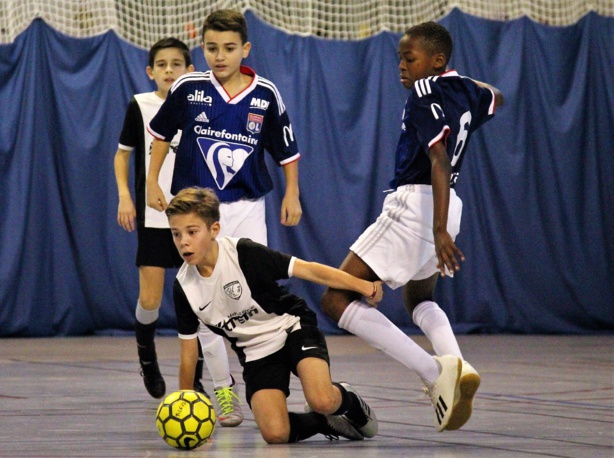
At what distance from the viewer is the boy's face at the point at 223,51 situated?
469 centimetres

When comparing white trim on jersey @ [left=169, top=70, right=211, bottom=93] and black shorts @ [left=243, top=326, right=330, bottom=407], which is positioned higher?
white trim on jersey @ [left=169, top=70, right=211, bottom=93]

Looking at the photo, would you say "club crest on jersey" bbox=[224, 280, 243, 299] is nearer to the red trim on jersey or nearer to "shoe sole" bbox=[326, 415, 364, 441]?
"shoe sole" bbox=[326, 415, 364, 441]

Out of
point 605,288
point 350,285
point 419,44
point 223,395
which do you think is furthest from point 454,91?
point 605,288

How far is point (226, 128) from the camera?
4.74 meters

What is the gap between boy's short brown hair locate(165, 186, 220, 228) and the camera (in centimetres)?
392

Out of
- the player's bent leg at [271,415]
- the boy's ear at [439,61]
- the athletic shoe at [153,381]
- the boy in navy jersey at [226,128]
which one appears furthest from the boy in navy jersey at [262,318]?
the athletic shoe at [153,381]

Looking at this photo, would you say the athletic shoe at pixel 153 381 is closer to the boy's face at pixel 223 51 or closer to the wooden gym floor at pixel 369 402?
the wooden gym floor at pixel 369 402

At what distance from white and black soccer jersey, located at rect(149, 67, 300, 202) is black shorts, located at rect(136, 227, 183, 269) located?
2.67 ft

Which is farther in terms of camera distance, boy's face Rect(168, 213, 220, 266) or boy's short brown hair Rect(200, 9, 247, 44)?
boy's short brown hair Rect(200, 9, 247, 44)

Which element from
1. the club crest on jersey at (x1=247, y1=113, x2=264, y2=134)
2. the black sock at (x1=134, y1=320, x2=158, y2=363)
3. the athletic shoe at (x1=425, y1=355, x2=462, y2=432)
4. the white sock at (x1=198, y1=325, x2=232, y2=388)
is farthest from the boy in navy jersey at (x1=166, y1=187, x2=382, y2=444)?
the black sock at (x1=134, y1=320, x2=158, y2=363)

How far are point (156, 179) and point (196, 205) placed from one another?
1.02m

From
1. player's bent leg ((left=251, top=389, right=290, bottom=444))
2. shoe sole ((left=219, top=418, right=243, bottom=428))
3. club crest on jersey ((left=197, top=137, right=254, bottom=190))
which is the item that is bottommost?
shoe sole ((left=219, top=418, right=243, bottom=428))

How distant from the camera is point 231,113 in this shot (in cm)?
474

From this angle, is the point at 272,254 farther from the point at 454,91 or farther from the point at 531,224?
the point at 531,224
